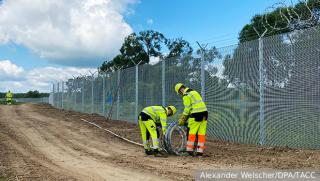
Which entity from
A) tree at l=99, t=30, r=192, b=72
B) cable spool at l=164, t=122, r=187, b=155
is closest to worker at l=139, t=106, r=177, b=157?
cable spool at l=164, t=122, r=187, b=155

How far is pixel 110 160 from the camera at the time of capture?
10.8 metres

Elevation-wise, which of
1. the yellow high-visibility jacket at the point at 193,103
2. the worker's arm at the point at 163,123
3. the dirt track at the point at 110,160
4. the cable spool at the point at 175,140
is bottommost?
the dirt track at the point at 110,160

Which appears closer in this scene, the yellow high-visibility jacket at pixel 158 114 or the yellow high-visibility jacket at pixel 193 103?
the yellow high-visibility jacket at pixel 193 103

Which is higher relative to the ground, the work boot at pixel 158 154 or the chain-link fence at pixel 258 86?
the chain-link fence at pixel 258 86

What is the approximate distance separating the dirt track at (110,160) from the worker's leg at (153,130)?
0.35 metres

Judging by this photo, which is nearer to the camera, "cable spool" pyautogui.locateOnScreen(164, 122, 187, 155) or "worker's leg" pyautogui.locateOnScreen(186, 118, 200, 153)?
"worker's leg" pyautogui.locateOnScreen(186, 118, 200, 153)

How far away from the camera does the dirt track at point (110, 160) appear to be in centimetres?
880

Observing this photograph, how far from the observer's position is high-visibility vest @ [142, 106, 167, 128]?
11303mm

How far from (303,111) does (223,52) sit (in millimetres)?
4043

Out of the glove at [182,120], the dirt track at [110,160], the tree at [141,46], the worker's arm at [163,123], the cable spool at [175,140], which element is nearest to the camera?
the dirt track at [110,160]

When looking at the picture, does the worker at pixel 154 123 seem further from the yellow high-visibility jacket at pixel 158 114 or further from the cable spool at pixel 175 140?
the cable spool at pixel 175 140

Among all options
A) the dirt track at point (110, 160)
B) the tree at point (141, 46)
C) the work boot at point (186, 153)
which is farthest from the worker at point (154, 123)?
the tree at point (141, 46)

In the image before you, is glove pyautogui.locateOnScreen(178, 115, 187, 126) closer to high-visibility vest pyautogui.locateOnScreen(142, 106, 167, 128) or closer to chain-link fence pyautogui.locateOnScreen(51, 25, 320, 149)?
high-visibility vest pyautogui.locateOnScreen(142, 106, 167, 128)

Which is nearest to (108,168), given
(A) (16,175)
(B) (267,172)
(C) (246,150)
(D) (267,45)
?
(A) (16,175)
